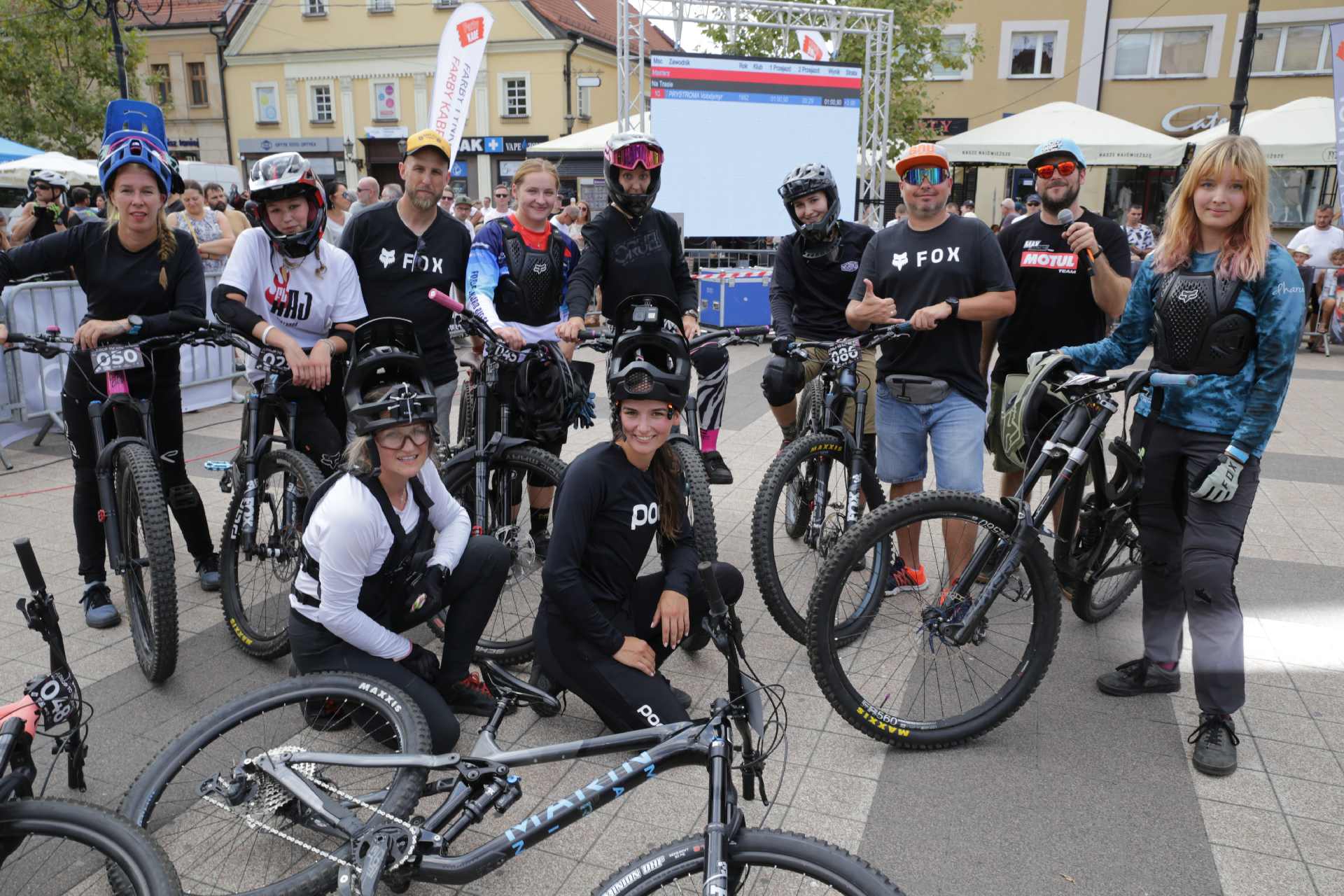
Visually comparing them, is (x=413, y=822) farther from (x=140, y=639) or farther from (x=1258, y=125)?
(x=1258, y=125)

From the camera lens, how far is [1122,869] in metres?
2.71

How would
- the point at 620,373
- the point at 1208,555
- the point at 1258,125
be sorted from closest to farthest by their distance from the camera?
the point at 620,373 < the point at 1208,555 < the point at 1258,125

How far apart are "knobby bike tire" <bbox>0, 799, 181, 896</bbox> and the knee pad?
3303 millimetres

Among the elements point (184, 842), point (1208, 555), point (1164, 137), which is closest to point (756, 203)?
point (1164, 137)

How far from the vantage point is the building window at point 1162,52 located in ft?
85.2

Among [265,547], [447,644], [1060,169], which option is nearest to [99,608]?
[265,547]

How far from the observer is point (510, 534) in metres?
4.08

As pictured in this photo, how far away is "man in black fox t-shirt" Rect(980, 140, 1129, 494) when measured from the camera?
4.41 meters

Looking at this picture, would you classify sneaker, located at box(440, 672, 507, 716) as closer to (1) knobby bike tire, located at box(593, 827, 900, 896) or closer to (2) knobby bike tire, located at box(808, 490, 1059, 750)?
(2) knobby bike tire, located at box(808, 490, 1059, 750)

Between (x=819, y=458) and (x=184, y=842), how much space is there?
281 cm

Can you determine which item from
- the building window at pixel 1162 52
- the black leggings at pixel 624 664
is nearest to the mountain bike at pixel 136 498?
the black leggings at pixel 624 664

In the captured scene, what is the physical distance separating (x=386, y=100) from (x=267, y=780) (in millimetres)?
38841

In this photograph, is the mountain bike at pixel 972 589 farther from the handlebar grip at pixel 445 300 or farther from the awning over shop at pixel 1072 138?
the awning over shop at pixel 1072 138

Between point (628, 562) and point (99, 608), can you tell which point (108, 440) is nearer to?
point (99, 608)
